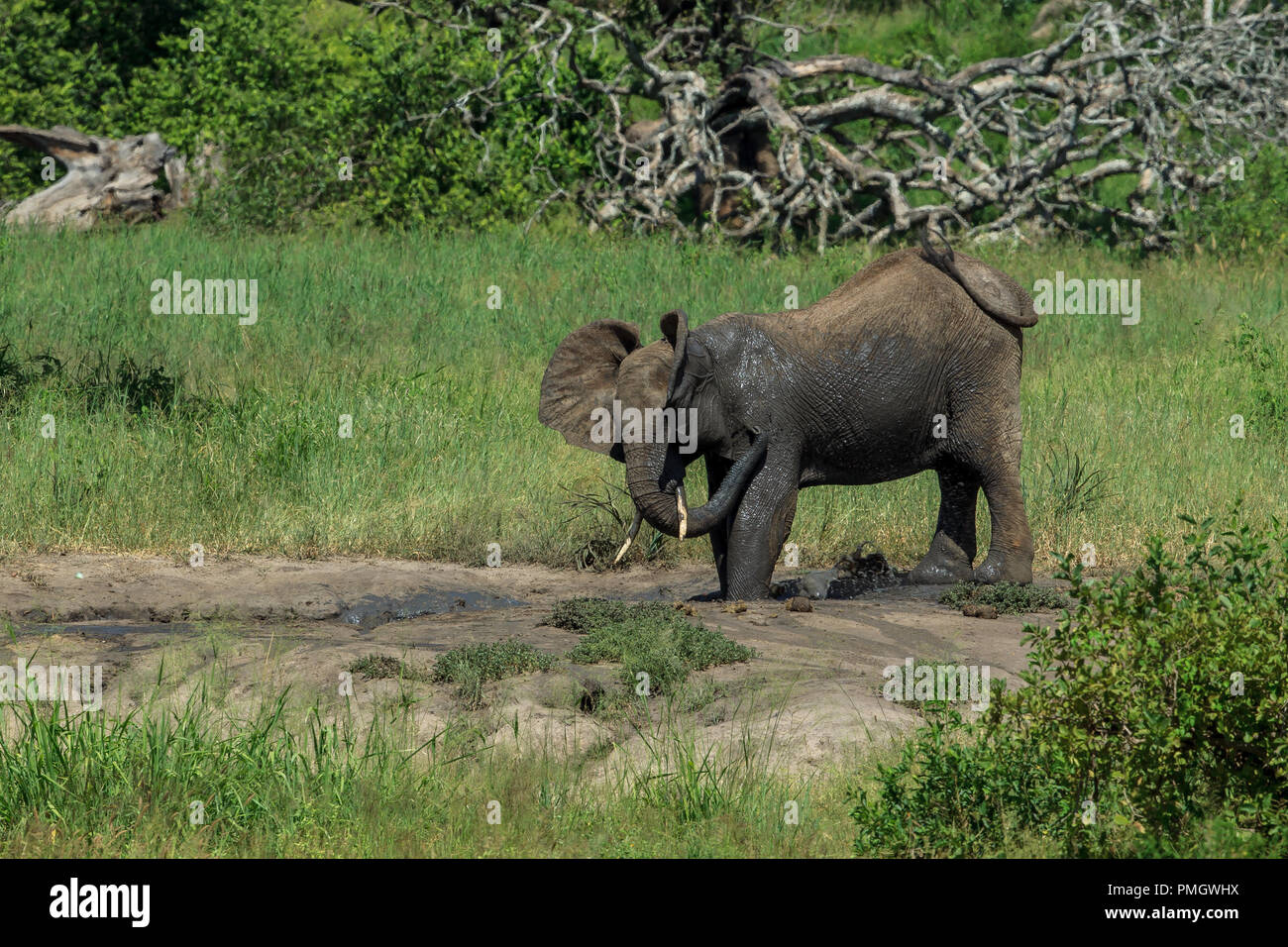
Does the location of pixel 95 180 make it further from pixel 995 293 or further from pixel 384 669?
pixel 384 669

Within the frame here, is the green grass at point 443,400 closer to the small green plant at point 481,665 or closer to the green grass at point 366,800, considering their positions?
the small green plant at point 481,665

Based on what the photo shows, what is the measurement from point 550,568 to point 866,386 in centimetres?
261

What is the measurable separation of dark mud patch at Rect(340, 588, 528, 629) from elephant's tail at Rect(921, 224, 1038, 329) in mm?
2910

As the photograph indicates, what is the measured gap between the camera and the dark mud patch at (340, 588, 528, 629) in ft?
28.8

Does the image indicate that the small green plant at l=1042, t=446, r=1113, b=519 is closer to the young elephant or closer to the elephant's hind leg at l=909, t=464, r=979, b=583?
the elephant's hind leg at l=909, t=464, r=979, b=583

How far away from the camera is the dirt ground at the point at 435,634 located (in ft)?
20.9

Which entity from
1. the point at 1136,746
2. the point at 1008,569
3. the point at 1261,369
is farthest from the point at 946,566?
the point at 1261,369

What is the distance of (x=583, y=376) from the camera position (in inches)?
335

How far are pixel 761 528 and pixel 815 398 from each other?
70cm

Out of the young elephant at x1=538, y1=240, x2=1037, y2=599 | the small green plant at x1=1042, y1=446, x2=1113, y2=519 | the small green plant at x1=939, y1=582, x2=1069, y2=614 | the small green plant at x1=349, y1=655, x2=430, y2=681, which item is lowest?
the small green plant at x1=349, y1=655, x2=430, y2=681

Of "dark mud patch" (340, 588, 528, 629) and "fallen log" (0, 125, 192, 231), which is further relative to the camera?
"fallen log" (0, 125, 192, 231)

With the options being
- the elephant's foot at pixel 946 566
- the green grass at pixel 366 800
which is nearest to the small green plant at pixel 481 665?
the green grass at pixel 366 800

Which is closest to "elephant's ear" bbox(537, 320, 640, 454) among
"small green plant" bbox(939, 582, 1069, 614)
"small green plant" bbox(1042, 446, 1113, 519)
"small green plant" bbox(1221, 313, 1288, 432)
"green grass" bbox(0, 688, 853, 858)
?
"small green plant" bbox(939, 582, 1069, 614)

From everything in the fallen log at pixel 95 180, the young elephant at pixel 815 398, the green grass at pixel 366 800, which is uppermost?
the fallen log at pixel 95 180
